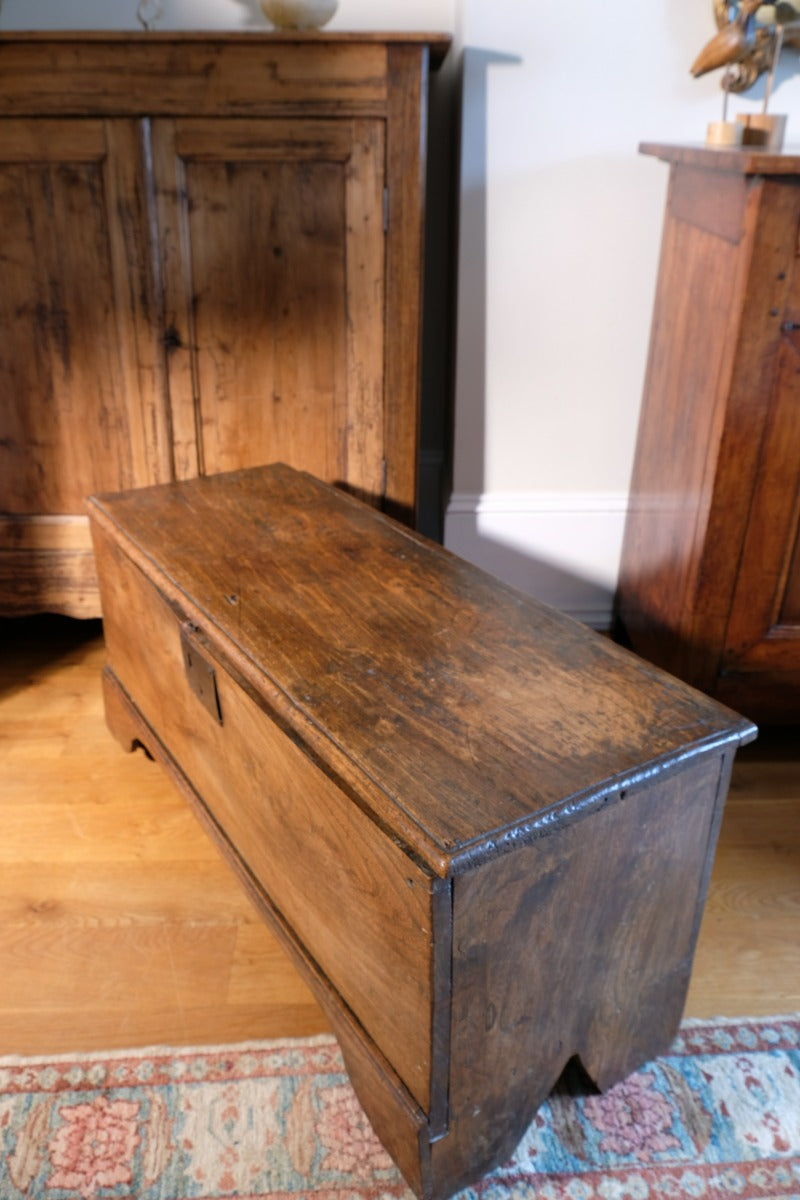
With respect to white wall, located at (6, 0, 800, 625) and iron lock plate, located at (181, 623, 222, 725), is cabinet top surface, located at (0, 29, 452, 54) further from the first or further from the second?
iron lock plate, located at (181, 623, 222, 725)

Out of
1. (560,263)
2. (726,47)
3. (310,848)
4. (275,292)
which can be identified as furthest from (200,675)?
(726,47)

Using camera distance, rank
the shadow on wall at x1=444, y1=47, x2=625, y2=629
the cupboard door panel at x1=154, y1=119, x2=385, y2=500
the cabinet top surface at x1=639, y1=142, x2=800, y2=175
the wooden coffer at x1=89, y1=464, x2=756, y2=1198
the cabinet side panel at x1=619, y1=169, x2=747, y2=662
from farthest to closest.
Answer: the shadow on wall at x1=444, y1=47, x2=625, y2=629 → the cupboard door panel at x1=154, y1=119, x2=385, y2=500 → the cabinet side panel at x1=619, y1=169, x2=747, y2=662 → the cabinet top surface at x1=639, y1=142, x2=800, y2=175 → the wooden coffer at x1=89, y1=464, x2=756, y2=1198

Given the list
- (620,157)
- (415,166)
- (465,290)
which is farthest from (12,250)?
(620,157)

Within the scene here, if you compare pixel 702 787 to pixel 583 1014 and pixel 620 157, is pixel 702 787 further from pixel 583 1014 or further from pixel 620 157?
pixel 620 157

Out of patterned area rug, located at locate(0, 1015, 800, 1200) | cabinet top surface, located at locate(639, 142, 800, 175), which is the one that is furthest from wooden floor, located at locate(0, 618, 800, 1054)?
cabinet top surface, located at locate(639, 142, 800, 175)

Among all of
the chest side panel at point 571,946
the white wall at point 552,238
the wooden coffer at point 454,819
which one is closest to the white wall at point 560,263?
the white wall at point 552,238

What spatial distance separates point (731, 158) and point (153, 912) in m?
1.50

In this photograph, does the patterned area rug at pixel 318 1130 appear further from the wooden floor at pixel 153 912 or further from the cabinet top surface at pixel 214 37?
the cabinet top surface at pixel 214 37

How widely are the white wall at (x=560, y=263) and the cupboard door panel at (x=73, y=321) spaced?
2.28 feet

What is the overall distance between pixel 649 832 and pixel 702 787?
8cm

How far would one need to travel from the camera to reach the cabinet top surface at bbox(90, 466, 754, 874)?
992 millimetres

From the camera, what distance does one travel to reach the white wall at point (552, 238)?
77.5 inches

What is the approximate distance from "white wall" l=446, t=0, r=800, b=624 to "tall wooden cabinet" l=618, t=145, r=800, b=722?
14 centimetres

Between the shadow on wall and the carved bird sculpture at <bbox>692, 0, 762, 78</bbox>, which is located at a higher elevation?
the carved bird sculpture at <bbox>692, 0, 762, 78</bbox>
